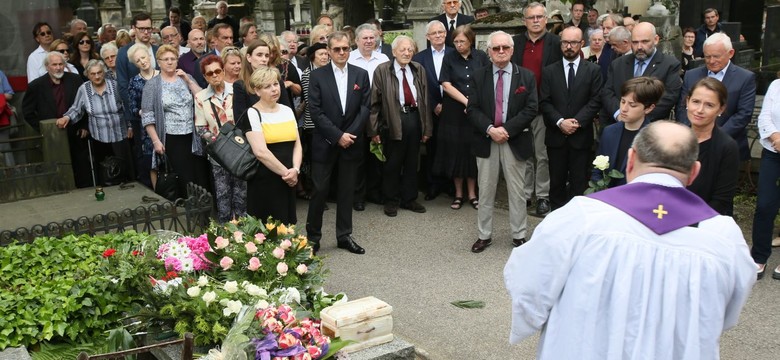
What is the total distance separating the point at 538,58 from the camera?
892 centimetres

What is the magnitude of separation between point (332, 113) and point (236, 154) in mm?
1192

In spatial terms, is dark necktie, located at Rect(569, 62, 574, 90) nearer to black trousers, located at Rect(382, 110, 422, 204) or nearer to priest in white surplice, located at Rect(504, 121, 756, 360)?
black trousers, located at Rect(382, 110, 422, 204)

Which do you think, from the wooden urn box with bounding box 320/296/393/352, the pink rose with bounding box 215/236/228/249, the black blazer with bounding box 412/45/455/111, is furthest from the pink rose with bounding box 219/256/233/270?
the black blazer with bounding box 412/45/455/111

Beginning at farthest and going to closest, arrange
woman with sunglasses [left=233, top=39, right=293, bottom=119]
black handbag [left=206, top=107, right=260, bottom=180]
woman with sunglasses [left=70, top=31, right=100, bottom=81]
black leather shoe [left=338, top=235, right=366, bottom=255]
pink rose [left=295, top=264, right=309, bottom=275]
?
woman with sunglasses [left=70, top=31, right=100, bottom=81], black leather shoe [left=338, top=235, right=366, bottom=255], woman with sunglasses [left=233, top=39, right=293, bottom=119], black handbag [left=206, top=107, right=260, bottom=180], pink rose [left=295, top=264, right=309, bottom=275]

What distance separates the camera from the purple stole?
310 cm

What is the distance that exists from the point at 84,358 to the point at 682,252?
2.58 meters

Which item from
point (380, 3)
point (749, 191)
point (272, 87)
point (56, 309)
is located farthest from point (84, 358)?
point (380, 3)

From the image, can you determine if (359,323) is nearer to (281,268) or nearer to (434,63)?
(281,268)

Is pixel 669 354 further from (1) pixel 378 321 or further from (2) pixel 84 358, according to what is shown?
(2) pixel 84 358

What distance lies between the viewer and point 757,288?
6.68 metres

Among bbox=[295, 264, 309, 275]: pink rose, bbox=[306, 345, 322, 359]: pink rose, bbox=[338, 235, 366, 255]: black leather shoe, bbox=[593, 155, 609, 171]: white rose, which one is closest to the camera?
bbox=[306, 345, 322, 359]: pink rose

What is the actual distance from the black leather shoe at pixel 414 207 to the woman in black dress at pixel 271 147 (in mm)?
2264

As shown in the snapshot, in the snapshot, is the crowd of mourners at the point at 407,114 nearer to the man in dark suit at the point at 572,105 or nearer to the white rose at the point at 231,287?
the man in dark suit at the point at 572,105

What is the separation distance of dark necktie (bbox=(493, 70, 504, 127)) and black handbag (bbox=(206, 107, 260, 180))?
226 cm
